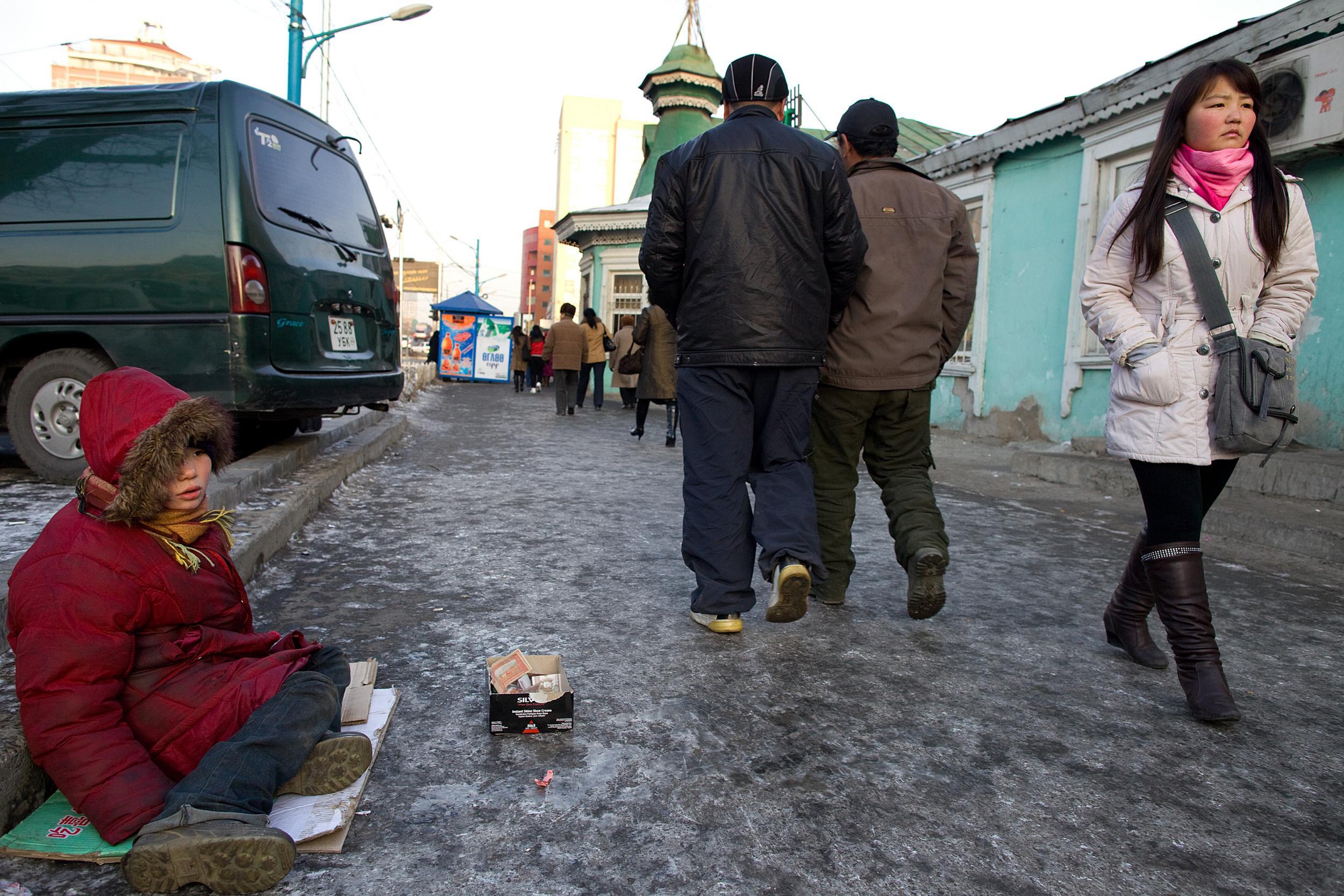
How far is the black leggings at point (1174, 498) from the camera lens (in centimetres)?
275

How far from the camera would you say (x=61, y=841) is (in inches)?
71.2

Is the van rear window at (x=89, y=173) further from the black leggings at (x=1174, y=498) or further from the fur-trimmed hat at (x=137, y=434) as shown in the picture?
the black leggings at (x=1174, y=498)

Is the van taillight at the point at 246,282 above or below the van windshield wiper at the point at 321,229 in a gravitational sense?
below

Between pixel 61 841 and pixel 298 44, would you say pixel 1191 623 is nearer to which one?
pixel 61 841

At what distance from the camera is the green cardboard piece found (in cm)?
177

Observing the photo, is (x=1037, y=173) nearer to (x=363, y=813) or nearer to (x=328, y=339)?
(x=328, y=339)

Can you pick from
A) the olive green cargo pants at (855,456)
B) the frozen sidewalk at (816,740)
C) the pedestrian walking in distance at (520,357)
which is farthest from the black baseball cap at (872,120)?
the pedestrian walking in distance at (520,357)

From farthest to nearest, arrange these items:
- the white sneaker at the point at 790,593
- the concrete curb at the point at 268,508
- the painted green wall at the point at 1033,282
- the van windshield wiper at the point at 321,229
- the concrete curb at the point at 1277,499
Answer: the painted green wall at the point at 1033,282, the van windshield wiper at the point at 321,229, the concrete curb at the point at 1277,499, the white sneaker at the point at 790,593, the concrete curb at the point at 268,508

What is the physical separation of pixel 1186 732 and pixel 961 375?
9831 mm

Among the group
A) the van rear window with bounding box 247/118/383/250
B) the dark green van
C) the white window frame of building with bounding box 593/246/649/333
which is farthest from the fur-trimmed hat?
the white window frame of building with bounding box 593/246/649/333

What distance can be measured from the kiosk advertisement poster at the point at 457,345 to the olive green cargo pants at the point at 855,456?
86.4 ft

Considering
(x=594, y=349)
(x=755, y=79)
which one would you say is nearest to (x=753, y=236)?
(x=755, y=79)

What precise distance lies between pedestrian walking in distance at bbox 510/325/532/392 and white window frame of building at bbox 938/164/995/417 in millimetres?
13172

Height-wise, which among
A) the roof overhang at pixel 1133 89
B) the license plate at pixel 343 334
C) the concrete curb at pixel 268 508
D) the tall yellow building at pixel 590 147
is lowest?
the concrete curb at pixel 268 508
